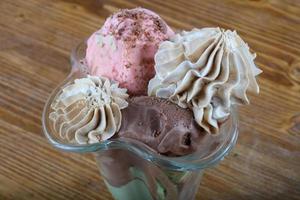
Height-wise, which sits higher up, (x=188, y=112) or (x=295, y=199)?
(x=188, y=112)

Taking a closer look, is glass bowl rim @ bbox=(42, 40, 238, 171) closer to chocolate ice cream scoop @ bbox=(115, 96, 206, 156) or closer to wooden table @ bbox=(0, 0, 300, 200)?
chocolate ice cream scoop @ bbox=(115, 96, 206, 156)

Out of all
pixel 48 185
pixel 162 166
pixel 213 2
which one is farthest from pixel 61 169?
pixel 213 2

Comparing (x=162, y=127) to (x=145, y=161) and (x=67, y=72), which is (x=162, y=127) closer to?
(x=145, y=161)

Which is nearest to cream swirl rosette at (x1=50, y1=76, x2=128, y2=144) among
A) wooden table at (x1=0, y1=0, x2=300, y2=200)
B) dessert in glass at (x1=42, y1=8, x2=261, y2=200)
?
dessert in glass at (x1=42, y1=8, x2=261, y2=200)

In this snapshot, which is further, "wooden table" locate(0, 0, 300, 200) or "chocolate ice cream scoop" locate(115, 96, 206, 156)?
"wooden table" locate(0, 0, 300, 200)

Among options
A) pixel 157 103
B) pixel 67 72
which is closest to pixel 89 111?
pixel 157 103

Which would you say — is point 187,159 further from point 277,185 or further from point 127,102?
point 277,185

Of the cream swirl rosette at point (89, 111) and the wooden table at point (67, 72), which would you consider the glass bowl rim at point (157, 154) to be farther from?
the wooden table at point (67, 72)

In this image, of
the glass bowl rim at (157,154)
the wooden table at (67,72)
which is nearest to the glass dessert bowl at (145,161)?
the glass bowl rim at (157,154)
